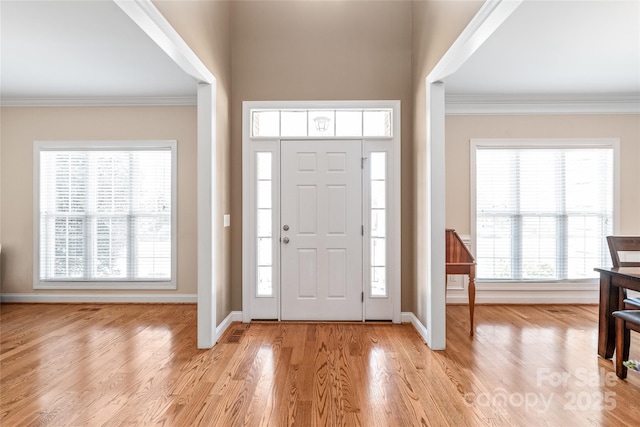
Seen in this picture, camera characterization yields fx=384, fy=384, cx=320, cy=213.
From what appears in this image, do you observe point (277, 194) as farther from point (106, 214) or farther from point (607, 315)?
point (607, 315)

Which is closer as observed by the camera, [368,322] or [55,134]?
[368,322]

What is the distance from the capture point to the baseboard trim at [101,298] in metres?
5.04

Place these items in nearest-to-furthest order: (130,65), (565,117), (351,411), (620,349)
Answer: (351,411)
(620,349)
(130,65)
(565,117)

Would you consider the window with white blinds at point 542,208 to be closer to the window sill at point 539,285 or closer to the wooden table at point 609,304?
the window sill at point 539,285

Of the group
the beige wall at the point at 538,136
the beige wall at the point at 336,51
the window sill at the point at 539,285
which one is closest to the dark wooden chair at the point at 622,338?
the beige wall at the point at 336,51

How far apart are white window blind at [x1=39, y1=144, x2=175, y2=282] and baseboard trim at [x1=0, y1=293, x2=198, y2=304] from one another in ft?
0.70

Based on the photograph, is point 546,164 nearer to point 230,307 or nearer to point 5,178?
point 230,307

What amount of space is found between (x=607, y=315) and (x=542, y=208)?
2.19 metres

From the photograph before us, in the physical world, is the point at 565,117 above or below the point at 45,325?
above

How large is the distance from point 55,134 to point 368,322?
15.3ft

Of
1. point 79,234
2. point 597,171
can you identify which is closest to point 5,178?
point 79,234

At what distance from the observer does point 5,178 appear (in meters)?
5.06

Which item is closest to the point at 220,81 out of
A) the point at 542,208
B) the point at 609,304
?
the point at 609,304

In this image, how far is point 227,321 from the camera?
12.9 ft
